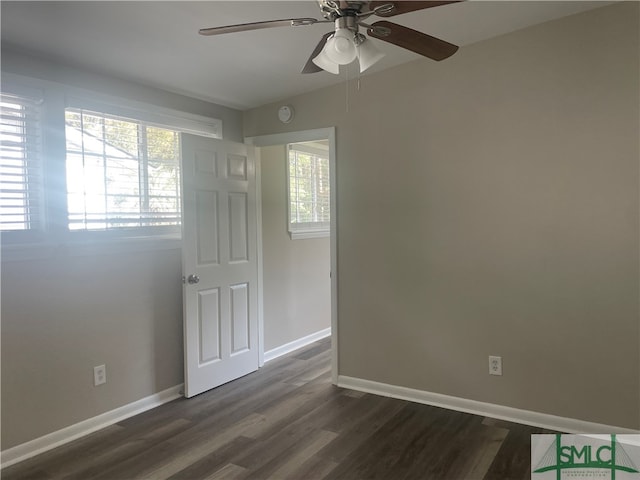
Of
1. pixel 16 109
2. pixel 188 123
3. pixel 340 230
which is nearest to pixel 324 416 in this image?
pixel 340 230

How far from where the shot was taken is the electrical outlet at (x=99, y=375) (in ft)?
9.73

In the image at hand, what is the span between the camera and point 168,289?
3.44m

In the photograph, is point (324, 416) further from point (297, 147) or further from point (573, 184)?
point (297, 147)

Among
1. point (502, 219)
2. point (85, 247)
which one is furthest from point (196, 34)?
point (502, 219)

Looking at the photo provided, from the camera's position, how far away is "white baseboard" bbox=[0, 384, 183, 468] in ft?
8.41

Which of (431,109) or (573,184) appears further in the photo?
(431,109)

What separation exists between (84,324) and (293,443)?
148 centimetres

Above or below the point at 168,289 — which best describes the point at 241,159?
above

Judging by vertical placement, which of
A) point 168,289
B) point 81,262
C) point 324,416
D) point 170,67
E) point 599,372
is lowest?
point 324,416

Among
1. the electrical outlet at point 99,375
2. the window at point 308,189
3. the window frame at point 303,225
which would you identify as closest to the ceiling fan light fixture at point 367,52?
the window frame at point 303,225

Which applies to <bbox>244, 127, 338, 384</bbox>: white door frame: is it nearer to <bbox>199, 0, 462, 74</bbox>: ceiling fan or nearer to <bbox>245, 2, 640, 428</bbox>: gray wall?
<bbox>245, 2, 640, 428</bbox>: gray wall

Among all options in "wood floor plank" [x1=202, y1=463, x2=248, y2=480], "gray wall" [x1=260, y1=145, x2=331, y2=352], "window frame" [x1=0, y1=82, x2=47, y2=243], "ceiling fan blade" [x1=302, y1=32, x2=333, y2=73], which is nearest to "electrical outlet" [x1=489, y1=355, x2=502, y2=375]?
"wood floor plank" [x1=202, y1=463, x2=248, y2=480]

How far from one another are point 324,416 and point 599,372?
173 cm

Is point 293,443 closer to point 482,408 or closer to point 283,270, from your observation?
point 482,408
